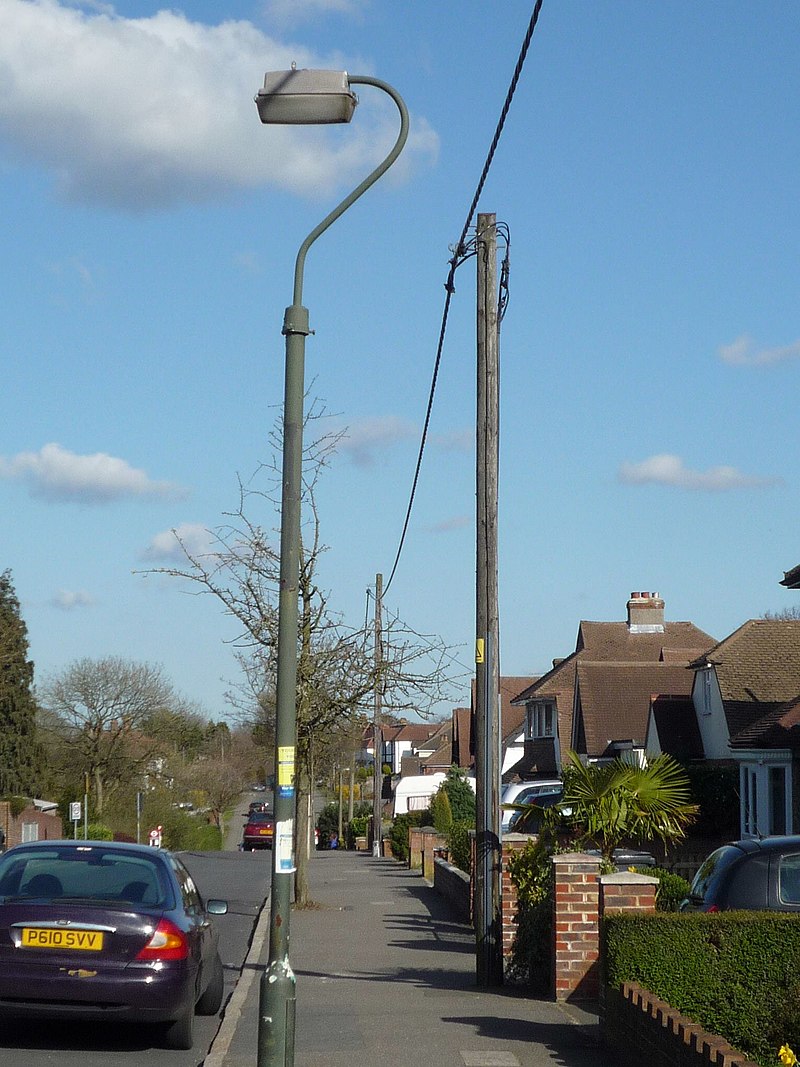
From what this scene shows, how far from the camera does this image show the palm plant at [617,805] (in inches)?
516

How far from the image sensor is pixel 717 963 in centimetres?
873

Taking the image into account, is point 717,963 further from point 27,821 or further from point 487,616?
point 27,821

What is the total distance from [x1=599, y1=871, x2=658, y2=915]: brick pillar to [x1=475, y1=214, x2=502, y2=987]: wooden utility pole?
302 centimetres

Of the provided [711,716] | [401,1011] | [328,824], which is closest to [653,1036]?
[401,1011]

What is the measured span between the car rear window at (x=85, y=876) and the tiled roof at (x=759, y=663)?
76.5 feet

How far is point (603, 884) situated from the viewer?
10438mm

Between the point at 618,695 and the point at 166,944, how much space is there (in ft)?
116

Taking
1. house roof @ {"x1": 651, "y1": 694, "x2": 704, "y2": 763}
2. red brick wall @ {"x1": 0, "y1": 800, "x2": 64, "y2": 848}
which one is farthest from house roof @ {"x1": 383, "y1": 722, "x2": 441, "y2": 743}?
house roof @ {"x1": 651, "y1": 694, "x2": 704, "y2": 763}

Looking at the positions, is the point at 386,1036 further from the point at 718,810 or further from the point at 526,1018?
the point at 718,810

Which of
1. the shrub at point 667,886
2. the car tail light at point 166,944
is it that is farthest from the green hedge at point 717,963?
the shrub at point 667,886

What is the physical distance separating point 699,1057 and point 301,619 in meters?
16.6

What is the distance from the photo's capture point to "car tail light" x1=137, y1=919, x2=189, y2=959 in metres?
9.20

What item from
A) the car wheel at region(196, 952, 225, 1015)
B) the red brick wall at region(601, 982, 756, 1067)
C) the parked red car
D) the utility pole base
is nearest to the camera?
the red brick wall at region(601, 982, 756, 1067)

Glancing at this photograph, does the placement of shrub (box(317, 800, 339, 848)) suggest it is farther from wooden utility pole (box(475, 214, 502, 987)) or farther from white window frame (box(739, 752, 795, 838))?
wooden utility pole (box(475, 214, 502, 987))
